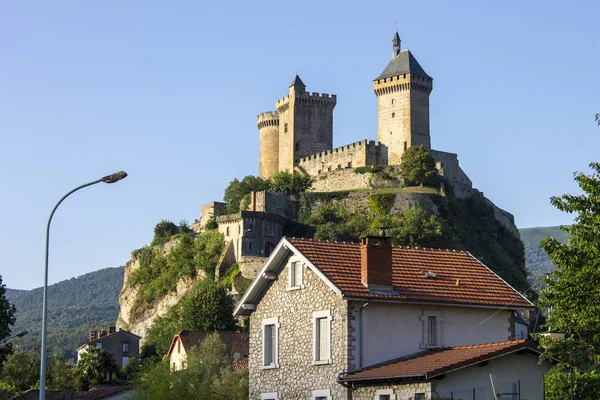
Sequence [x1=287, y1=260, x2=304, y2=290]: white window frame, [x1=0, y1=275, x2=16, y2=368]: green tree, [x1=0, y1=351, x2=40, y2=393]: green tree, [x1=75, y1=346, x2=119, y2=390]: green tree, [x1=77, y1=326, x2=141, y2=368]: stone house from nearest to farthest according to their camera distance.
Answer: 1. [x1=287, y1=260, x2=304, y2=290]: white window frame
2. [x1=0, y1=275, x2=16, y2=368]: green tree
3. [x1=0, y1=351, x2=40, y2=393]: green tree
4. [x1=75, y1=346, x2=119, y2=390]: green tree
5. [x1=77, y1=326, x2=141, y2=368]: stone house

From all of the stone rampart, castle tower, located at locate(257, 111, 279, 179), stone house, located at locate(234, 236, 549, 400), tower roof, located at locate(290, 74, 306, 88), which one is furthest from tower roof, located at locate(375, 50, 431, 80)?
stone house, located at locate(234, 236, 549, 400)

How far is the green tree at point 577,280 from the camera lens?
1006 inches

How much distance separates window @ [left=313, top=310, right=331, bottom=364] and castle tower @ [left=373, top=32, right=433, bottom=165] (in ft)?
248

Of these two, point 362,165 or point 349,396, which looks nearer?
point 349,396

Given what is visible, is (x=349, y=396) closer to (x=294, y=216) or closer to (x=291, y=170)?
(x=294, y=216)

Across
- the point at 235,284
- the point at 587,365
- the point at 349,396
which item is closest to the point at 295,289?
the point at 349,396

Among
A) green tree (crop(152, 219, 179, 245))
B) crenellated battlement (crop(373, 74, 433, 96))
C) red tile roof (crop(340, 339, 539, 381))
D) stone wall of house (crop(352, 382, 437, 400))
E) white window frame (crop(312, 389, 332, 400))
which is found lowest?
white window frame (crop(312, 389, 332, 400))

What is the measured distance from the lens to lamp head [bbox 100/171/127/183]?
25.3 m

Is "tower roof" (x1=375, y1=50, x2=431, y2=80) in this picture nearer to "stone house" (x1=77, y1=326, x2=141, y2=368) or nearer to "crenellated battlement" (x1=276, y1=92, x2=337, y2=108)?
"crenellated battlement" (x1=276, y1=92, x2=337, y2=108)

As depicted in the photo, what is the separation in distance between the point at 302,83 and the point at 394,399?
300 ft

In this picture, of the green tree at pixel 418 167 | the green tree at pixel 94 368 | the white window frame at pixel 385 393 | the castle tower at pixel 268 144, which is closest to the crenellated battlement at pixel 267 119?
the castle tower at pixel 268 144

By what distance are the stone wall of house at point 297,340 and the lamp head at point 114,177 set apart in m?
8.40

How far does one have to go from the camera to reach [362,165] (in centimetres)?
10844

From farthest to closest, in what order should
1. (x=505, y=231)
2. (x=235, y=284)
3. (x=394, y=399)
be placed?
(x=505, y=231) < (x=235, y=284) < (x=394, y=399)
